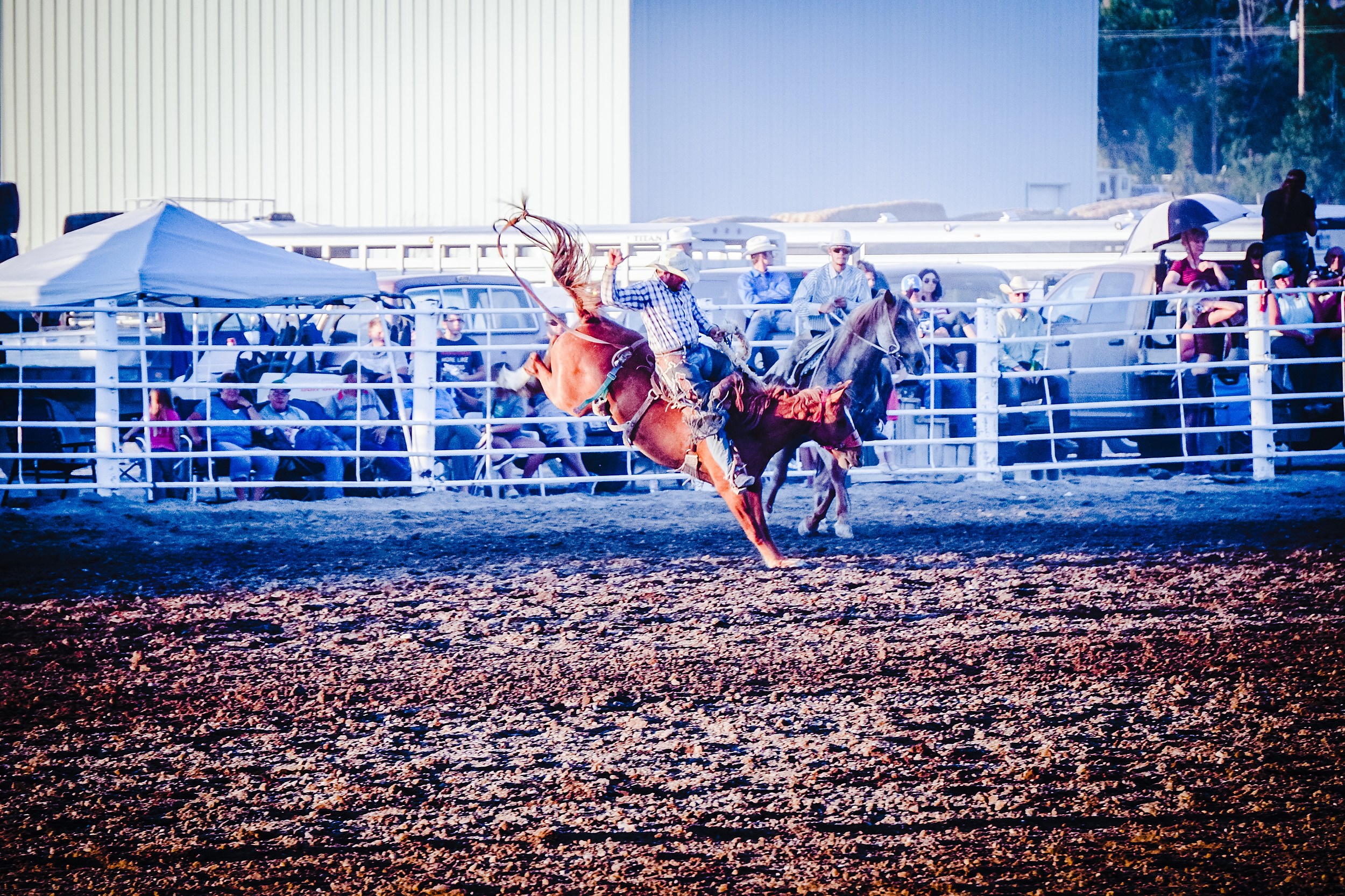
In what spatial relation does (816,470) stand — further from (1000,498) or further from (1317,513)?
(1317,513)

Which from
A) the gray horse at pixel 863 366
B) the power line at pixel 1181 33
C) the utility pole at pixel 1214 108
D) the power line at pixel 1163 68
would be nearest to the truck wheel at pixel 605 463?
the gray horse at pixel 863 366

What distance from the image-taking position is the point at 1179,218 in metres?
12.6

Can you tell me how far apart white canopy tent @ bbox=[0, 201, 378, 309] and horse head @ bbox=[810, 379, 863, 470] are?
549 cm

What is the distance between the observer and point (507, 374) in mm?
8180

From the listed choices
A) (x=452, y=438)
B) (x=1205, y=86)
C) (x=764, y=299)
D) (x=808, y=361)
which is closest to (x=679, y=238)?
(x=764, y=299)

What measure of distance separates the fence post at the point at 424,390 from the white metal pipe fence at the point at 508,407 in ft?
0.06

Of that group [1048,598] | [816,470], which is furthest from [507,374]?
[1048,598]

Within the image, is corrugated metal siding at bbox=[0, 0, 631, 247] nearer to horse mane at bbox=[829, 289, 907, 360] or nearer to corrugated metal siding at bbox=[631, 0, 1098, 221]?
corrugated metal siding at bbox=[631, 0, 1098, 221]

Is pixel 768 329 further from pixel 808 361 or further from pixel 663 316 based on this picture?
pixel 663 316

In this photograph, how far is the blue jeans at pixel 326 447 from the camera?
35.7 feet

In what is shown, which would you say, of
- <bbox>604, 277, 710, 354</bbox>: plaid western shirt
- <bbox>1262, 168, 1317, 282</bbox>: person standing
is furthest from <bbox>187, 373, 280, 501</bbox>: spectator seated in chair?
<bbox>1262, 168, 1317, 282</bbox>: person standing

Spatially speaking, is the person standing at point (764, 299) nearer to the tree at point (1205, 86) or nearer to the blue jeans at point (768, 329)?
the blue jeans at point (768, 329)

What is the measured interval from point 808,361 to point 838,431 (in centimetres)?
101

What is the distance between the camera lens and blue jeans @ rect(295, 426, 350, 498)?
35.7 feet
